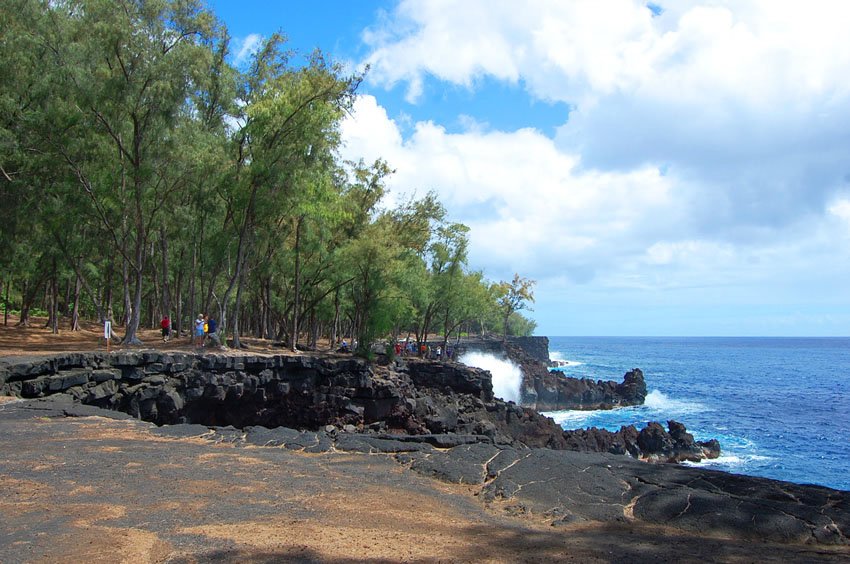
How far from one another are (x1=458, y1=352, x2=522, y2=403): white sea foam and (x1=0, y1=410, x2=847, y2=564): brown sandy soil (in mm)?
42890

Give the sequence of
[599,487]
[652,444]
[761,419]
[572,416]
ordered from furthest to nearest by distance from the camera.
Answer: [572,416] < [761,419] < [652,444] < [599,487]

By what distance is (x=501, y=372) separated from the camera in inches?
2322

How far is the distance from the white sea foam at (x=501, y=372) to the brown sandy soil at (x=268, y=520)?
42890 millimetres

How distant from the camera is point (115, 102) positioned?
66.2 ft

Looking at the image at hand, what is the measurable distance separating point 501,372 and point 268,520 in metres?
53.7

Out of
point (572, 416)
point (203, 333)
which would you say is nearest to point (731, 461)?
point (572, 416)

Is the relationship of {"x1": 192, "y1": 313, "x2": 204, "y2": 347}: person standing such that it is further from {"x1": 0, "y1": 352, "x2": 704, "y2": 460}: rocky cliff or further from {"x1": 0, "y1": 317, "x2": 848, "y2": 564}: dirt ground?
{"x1": 0, "y1": 317, "x2": 848, "y2": 564}: dirt ground

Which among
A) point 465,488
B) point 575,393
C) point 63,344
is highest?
point 63,344

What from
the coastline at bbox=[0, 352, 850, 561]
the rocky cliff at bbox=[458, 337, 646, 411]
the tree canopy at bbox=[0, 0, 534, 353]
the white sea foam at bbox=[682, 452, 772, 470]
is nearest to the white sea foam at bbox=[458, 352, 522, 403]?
the rocky cliff at bbox=[458, 337, 646, 411]

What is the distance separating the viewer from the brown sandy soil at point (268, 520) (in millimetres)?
5582

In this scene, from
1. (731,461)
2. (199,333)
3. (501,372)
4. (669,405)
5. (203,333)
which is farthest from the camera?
(501,372)

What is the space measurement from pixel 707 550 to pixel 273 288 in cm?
3267

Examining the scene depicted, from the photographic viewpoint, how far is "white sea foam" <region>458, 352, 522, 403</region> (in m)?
54.3

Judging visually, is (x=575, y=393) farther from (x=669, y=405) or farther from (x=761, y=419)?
(x=761, y=419)
